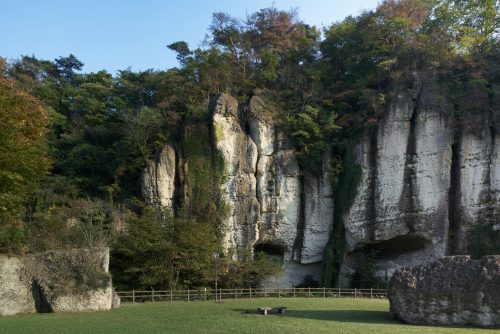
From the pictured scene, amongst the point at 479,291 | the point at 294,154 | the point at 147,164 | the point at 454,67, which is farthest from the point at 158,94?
the point at 479,291

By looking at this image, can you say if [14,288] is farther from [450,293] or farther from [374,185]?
[374,185]

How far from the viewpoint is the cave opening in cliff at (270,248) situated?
32688 millimetres

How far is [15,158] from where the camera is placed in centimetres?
2002

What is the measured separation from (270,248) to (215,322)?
1931 cm

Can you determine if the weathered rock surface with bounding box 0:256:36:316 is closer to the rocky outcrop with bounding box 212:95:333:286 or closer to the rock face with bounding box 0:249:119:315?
the rock face with bounding box 0:249:119:315

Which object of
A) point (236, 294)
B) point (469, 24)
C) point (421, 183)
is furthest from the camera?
point (469, 24)

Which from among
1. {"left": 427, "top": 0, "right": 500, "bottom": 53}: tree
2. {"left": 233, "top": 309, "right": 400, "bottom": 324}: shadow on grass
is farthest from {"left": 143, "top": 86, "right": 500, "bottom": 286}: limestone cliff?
{"left": 233, "top": 309, "right": 400, "bottom": 324}: shadow on grass

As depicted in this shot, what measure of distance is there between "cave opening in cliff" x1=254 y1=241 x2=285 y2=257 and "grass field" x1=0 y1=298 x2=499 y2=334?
13.6 m

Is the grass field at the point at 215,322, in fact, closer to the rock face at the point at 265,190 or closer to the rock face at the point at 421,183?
the rock face at the point at 421,183

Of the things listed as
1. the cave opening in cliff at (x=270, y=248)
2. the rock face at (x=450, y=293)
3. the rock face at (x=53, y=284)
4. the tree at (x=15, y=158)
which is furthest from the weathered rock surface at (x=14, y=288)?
the cave opening in cliff at (x=270, y=248)

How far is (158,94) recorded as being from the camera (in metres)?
→ 35.7

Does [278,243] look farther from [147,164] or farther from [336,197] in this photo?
[147,164]

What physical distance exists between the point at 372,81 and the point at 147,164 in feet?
54.9

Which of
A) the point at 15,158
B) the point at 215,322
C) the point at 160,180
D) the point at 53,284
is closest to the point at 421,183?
the point at 160,180
